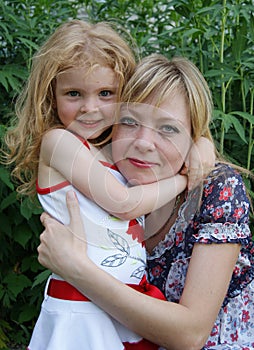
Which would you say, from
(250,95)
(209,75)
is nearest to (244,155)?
(250,95)

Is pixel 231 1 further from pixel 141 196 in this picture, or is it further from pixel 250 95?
pixel 141 196

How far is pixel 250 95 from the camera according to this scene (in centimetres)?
379

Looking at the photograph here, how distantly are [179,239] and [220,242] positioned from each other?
0.21m

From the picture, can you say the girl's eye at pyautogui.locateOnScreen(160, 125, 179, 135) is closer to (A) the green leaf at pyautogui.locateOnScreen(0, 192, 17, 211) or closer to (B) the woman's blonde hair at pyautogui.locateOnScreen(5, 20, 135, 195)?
(B) the woman's blonde hair at pyautogui.locateOnScreen(5, 20, 135, 195)

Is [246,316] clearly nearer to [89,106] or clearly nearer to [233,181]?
[233,181]

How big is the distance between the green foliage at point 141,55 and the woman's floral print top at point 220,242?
103 cm

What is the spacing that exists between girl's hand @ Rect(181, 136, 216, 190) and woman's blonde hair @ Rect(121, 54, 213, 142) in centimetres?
5

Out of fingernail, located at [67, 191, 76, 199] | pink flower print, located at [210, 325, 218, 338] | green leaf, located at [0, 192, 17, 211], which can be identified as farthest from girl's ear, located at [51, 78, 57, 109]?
green leaf, located at [0, 192, 17, 211]

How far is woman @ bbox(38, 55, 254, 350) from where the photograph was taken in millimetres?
1999

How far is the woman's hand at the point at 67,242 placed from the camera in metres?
2.04

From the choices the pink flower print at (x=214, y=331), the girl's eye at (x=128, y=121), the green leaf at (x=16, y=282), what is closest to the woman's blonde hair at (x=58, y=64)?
Answer: the girl's eye at (x=128, y=121)

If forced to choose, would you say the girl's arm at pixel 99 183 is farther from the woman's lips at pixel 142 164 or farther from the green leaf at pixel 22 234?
the green leaf at pixel 22 234

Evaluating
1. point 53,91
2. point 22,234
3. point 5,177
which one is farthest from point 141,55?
point 53,91

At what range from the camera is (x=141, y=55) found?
367 centimetres
